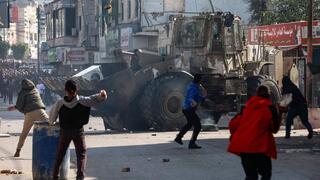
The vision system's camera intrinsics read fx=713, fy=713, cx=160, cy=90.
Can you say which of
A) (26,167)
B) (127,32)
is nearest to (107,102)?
(26,167)

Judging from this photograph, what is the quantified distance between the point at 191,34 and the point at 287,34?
32.5 feet

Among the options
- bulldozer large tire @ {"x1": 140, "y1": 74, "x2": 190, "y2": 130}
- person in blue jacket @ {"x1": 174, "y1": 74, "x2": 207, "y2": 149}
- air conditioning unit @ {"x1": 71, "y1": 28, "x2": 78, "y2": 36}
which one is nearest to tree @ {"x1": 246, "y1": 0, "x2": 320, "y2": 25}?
bulldozer large tire @ {"x1": 140, "y1": 74, "x2": 190, "y2": 130}

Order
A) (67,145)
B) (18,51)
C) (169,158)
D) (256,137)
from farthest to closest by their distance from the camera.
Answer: (18,51)
(169,158)
(67,145)
(256,137)

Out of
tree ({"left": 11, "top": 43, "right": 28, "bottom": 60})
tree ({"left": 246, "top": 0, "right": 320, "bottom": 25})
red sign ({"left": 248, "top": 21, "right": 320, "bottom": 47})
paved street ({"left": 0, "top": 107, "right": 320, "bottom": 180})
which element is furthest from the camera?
tree ({"left": 11, "top": 43, "right": 28, "bottom": 60})

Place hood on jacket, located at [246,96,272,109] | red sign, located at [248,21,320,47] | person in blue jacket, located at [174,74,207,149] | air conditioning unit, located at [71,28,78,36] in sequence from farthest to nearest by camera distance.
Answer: air conditioning unit, located at [71,28,78,36] → red sign, located at [248,21,320,47] → person in blue jacket, located at [174,74,207,149] → hood on jacket, located at [246,96,272,109]

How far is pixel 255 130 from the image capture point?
26.5 feet

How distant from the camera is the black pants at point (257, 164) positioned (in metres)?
8.10

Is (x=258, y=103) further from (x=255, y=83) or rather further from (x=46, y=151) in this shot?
(x=255, y=83)

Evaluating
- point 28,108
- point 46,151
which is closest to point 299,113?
point 28,108

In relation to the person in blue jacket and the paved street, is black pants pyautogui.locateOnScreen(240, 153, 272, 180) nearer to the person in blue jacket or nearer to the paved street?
the paved street

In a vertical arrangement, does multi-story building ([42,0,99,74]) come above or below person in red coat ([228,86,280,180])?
above

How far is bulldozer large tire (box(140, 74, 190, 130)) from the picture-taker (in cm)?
2114

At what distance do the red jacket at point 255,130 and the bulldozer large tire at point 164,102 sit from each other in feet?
42.2

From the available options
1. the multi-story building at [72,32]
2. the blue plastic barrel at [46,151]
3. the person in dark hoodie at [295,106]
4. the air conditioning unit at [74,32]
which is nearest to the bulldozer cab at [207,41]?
the person in dark hoodie at [295,106]
